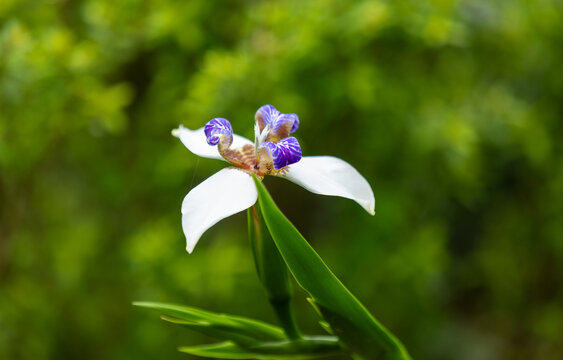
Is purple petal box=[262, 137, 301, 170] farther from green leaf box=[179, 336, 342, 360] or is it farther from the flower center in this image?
green leaf box=[179, 336, 342, 360]

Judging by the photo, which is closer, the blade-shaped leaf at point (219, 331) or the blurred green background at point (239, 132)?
the blade-shaped leaf at point (219, 331)

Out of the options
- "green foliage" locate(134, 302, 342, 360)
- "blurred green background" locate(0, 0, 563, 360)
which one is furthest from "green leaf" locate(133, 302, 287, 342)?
"blurred green background" locate(0, 0, 563, 360)

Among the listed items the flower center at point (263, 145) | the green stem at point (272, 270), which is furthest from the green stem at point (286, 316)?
the flower center at point (263, 145)

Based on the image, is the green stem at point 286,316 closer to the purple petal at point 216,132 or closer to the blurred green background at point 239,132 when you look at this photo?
the purple petal at point 216,132

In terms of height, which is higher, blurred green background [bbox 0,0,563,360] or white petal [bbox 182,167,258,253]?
blurred green background [bbox 0,0,563,360]

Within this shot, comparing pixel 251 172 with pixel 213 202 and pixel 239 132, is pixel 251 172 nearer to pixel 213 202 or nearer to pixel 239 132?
pixel 213 202

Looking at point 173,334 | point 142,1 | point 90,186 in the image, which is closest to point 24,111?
point 142,1

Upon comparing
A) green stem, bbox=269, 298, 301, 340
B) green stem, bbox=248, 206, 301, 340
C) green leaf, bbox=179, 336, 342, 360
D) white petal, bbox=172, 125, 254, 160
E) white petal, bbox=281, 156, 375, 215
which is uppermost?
white petal, bbox=172, 125, 254, 160
